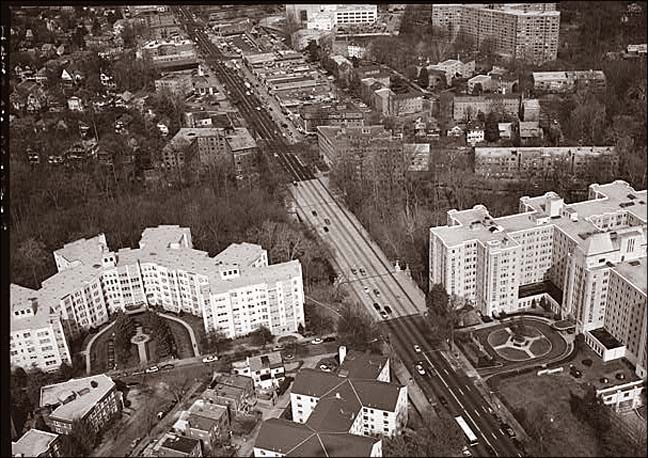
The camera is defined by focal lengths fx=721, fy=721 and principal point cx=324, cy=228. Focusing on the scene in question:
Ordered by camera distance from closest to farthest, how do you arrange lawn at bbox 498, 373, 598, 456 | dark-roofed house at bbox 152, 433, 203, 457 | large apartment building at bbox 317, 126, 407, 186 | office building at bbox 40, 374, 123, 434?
lawn at bbox 498, 373, 598, 456 → dark-roofed house at bbox 152, 433, 203, 457 → office building at bbox 40, 374, 123, 434 → large apartment building at bbox 317, 126, 407, 186

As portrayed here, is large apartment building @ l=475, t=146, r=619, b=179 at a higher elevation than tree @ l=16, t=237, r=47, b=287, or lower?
higher

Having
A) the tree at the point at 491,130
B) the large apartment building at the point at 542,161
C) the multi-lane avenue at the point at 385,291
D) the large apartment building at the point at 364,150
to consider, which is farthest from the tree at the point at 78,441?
the tree at the point at 491,130

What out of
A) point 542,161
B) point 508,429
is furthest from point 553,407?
point 542,161

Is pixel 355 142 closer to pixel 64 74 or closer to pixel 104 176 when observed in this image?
pixel 104 176

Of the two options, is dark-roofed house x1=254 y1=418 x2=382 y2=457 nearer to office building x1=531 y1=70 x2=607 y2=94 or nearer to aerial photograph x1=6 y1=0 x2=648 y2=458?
aerial photograph x1=6 y1=0 x2=648 y2=458

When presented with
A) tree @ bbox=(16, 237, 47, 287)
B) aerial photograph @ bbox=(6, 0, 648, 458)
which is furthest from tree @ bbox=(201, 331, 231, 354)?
tree @ bbox=(16, 237, 47, 287)

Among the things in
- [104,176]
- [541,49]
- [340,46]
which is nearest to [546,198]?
[104,176]
